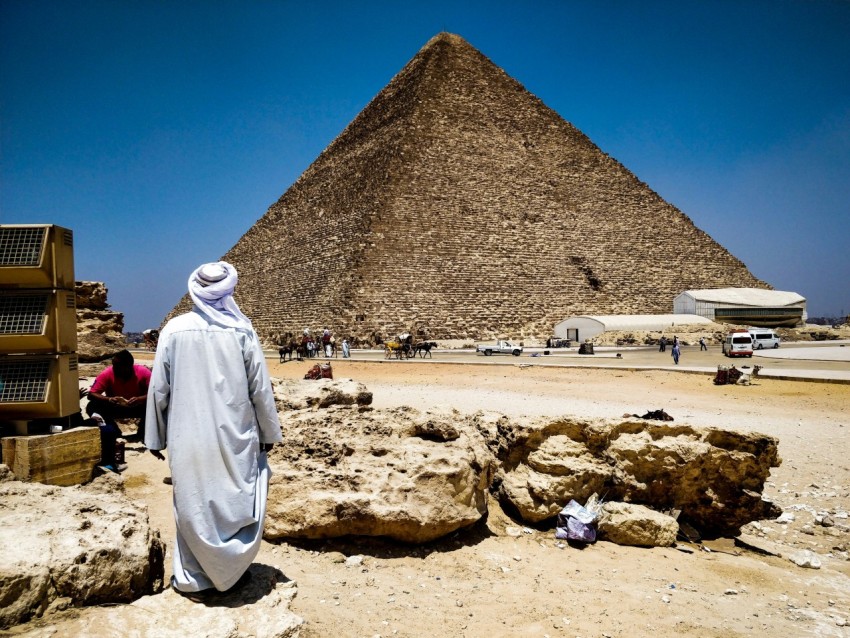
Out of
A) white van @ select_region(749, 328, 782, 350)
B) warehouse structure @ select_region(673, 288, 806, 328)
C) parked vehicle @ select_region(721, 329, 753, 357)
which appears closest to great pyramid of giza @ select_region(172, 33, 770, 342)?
warehouse structure @ select_region(673, 288, 806, 328)

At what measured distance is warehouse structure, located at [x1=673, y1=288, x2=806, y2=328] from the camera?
33.5 meters

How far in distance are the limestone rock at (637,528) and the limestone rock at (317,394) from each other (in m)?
2.12

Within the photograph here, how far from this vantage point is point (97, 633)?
196 cm

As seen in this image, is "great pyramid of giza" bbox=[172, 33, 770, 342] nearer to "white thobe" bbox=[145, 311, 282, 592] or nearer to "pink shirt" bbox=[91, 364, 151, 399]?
"pink shirt" bbox=[91, 364, 151, 399]

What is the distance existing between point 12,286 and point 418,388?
8551 mm

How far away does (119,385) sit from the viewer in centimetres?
519

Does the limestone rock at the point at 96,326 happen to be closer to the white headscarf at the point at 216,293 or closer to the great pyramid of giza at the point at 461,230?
the white headscarf at the point at 216,293

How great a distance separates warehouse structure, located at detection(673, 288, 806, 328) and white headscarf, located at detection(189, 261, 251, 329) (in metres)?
34.7

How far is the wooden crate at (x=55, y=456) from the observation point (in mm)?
3275

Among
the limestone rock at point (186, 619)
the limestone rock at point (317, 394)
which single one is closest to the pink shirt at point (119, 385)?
the limestone rock at point (317, 394)

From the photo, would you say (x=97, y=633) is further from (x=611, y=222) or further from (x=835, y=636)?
(x=611, y=222)

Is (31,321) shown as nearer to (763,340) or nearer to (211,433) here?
(211,433)

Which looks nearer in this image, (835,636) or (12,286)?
(835,636)

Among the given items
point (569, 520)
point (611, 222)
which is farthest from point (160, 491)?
point (611, 222)
